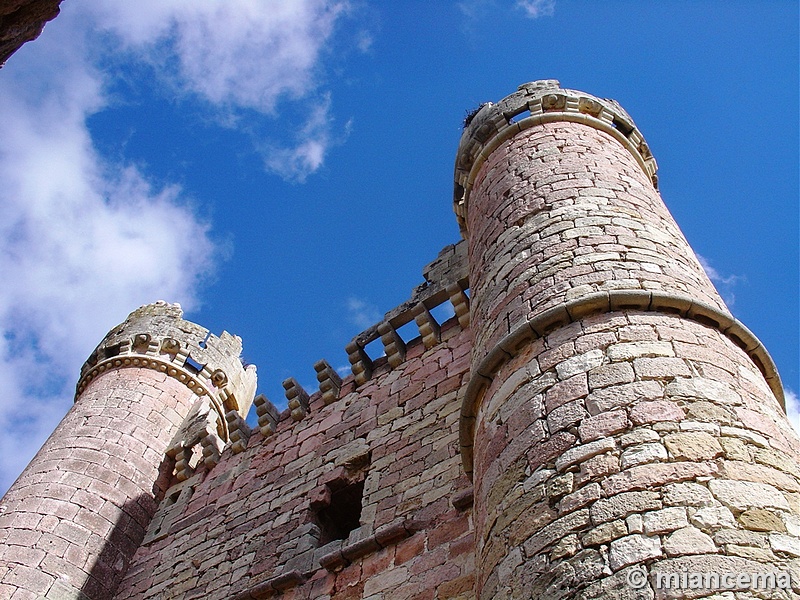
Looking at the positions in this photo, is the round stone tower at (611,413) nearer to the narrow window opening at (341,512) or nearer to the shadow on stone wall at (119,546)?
the narrow window opening at (341,512)

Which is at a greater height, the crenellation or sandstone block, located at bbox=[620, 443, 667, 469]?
the crenellation

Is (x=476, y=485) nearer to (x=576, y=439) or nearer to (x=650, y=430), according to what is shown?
(x=576, y=439)

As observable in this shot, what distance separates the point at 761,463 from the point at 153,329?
8987 millimetres

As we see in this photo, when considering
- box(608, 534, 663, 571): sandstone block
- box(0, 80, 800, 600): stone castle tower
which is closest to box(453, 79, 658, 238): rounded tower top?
box(0, 80, 800, 600): stone castle tower

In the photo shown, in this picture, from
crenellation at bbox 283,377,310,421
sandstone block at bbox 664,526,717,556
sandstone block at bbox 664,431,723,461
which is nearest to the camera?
sandstone block at bbox 664,526,717,556

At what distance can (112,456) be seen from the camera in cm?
902

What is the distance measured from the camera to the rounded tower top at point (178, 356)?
418 inches

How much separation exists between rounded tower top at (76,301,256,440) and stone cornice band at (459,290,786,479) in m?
6.38

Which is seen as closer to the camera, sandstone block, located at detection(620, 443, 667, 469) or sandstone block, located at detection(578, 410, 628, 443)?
→ sandstone block, located at detection(620, 443, 667, 469)

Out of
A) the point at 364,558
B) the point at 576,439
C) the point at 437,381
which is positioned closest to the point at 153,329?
the point at 437,381

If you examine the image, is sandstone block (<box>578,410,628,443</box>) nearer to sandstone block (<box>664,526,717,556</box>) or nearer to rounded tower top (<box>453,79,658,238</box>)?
sandstone block (<box>664,526,717,556</box>)

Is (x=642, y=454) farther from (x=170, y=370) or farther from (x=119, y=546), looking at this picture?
(x=170, y=370)

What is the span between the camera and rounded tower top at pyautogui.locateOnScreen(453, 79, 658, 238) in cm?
761

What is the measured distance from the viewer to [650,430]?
3.60m
